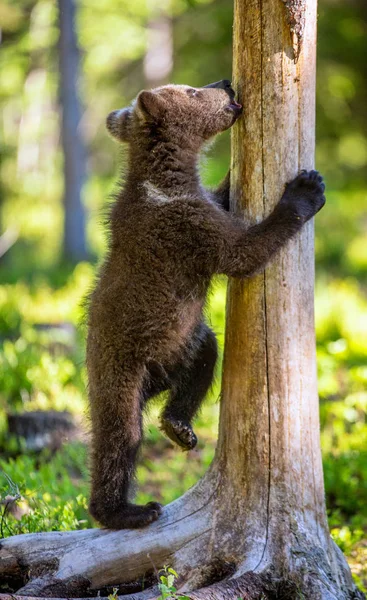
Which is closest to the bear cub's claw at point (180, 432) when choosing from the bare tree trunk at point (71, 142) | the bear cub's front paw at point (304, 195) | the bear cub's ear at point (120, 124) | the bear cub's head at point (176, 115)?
the bear cub's front paw at point (304, 195)

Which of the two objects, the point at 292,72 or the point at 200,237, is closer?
the point at 292,72

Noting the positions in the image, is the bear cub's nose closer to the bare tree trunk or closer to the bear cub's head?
the bear cub's head

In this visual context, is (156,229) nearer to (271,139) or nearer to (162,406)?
(271,139)

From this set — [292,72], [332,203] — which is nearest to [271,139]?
[292,72]

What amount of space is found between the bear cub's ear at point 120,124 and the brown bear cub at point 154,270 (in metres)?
0.22

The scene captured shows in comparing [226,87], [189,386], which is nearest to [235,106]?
[226,87]

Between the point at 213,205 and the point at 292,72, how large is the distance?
827 mm

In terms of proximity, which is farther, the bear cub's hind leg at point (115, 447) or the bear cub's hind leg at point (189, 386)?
the bear cub's hind leg at point (189, 386)

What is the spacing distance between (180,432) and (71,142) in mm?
11707

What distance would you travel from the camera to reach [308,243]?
4.13m

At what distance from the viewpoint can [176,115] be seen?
4629 millimetres

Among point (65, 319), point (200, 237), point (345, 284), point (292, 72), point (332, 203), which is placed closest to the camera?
point (292, 72)

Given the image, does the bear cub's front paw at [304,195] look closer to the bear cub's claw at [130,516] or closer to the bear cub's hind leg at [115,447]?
the bear cub's hind leg at [115,447]

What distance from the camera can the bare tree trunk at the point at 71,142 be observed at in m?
14.6
